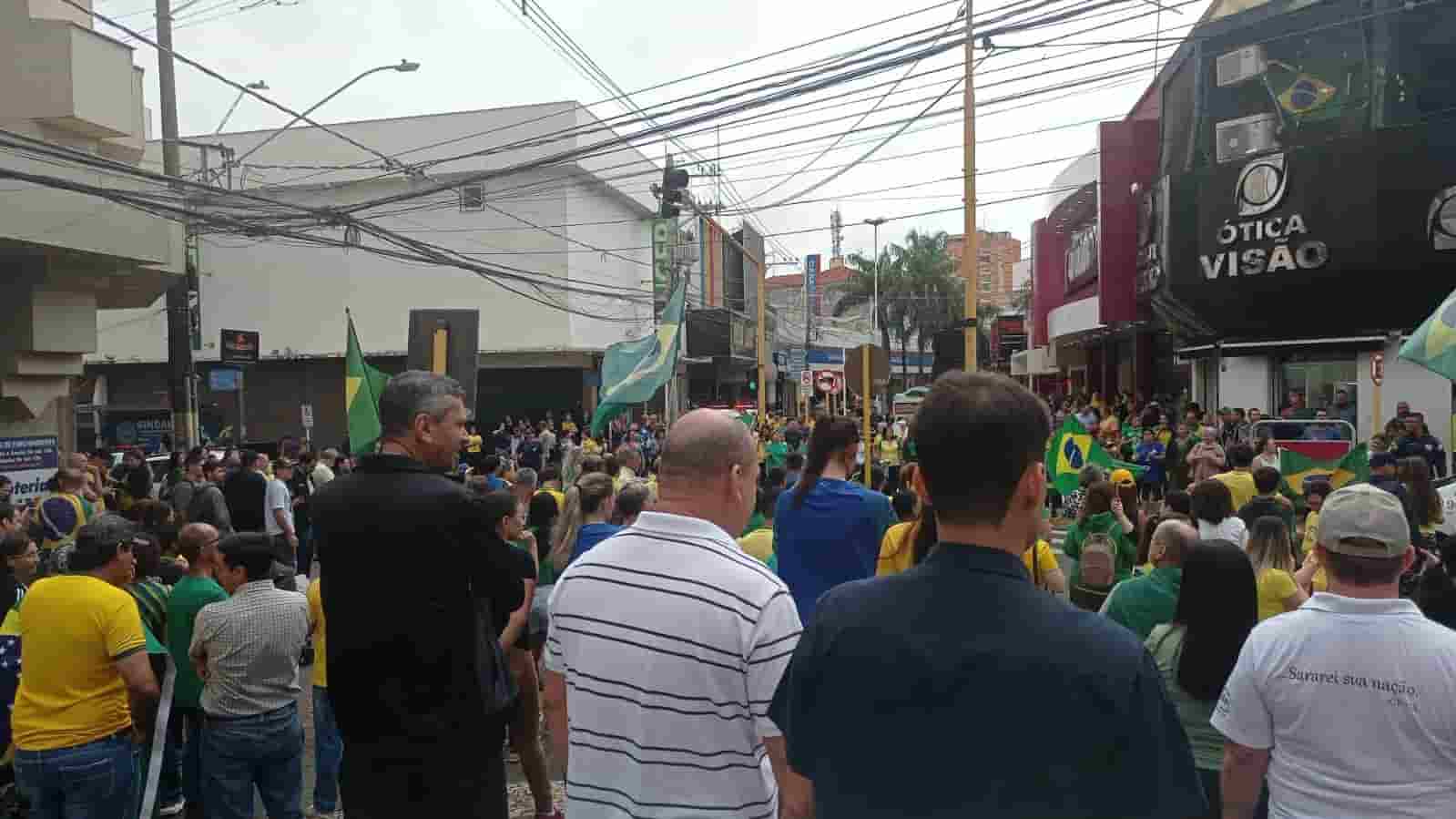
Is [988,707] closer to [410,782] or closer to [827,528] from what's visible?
[410,782]

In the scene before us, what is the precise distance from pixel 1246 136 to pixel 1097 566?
1848 cm

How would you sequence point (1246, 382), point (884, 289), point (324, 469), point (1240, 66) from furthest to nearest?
point (884, 289)
point (1246, 382)
point (1240, 66)
point (324, 469)

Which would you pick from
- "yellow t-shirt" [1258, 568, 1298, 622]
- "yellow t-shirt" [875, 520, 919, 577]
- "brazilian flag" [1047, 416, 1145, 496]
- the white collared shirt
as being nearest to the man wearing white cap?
the white collared shirt

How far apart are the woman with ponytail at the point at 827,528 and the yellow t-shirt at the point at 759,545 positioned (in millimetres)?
1301

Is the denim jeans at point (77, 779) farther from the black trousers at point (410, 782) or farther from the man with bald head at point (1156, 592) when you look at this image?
the man with bald head at point (1156, 592)

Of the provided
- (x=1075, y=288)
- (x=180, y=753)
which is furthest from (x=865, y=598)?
(x=1075, y=288)

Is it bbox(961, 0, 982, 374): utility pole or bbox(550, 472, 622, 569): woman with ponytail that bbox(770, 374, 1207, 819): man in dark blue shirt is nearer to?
bbox(550, 472, 622, 569): woman with ponytail

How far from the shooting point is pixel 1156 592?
4.45m

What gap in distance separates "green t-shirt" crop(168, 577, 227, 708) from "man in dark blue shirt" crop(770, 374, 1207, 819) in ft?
14.4

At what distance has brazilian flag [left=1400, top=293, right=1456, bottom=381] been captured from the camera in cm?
691

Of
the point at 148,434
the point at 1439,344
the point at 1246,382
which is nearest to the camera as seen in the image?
the point at 1439,344

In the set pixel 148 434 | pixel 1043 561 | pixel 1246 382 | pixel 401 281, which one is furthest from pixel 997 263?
pixel 1043 561

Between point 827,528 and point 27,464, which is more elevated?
point 827,528

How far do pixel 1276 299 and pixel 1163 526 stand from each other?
18.6m
